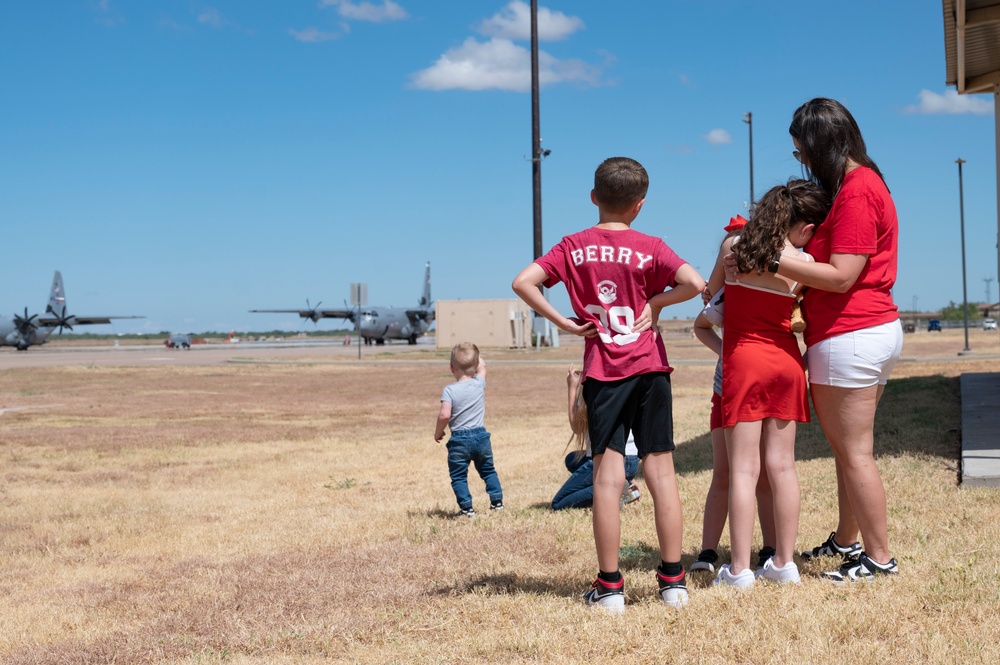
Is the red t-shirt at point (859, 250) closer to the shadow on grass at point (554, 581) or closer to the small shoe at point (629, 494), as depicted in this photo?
the shadow on grass at point (554, 581)

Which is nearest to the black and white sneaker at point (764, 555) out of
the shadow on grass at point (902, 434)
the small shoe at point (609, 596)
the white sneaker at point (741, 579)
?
the white sneaker at point (741, 579)

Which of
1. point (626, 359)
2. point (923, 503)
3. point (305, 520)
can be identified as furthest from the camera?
point (305, 520)

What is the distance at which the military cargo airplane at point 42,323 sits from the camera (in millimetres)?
62719

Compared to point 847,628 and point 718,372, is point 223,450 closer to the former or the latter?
point 718,372

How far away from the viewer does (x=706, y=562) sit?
4.45 meters

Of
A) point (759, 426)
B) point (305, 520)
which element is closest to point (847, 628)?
point (759, 426)

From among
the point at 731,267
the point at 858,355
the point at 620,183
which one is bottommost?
the point at 858,355

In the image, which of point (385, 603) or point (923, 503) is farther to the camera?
point (923, 503)

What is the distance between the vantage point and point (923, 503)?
18.5ft

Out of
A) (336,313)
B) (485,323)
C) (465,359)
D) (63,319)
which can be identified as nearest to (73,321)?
(63,319)

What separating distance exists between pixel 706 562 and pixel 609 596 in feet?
2.66

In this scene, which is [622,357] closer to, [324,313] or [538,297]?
[538,297]

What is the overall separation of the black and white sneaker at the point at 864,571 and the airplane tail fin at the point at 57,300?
7722cm

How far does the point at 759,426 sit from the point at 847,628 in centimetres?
87
